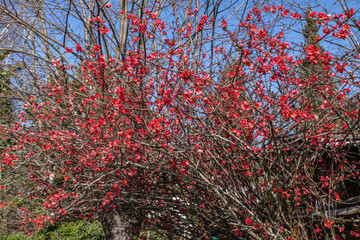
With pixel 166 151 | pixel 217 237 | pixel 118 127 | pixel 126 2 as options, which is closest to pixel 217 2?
pixel 126 2

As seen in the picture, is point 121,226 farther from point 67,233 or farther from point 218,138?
point 67,233

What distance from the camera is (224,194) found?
12.5 feet

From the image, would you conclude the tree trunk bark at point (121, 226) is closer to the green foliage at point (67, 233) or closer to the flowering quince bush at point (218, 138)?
the flowering quince bush at point (218, 138)

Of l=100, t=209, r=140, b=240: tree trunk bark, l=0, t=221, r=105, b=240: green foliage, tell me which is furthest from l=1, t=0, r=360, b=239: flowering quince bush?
l=0, t=221, r=105, b=240: green foliage

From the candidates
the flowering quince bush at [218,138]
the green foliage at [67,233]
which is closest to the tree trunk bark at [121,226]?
the flowering quince bush at [218,138]

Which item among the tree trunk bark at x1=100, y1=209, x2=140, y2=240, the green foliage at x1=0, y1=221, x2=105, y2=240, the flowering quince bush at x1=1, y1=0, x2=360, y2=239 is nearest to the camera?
the flowering quince bush at x1=1, y1=0, x2=360, y2=239

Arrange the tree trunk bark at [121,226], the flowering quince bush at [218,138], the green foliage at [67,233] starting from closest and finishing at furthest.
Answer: the flowering quince bush at [218,138], the tree trunk bark at [121,226], the green foliage at [67,233]

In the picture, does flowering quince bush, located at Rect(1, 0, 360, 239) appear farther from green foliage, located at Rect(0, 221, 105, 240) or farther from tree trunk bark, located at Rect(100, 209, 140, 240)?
green foliage, located at Rect(0, 221, 105, 240)

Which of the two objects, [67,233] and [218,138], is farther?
[67,233]

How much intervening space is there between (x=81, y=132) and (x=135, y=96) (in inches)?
50.1

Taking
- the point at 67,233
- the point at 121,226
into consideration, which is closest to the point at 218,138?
the point at 121,226

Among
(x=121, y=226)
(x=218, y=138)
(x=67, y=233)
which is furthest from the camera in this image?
(x=67, y=233)

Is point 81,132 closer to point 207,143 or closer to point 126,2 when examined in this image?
point 207,143

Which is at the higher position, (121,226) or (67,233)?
(67,233)
